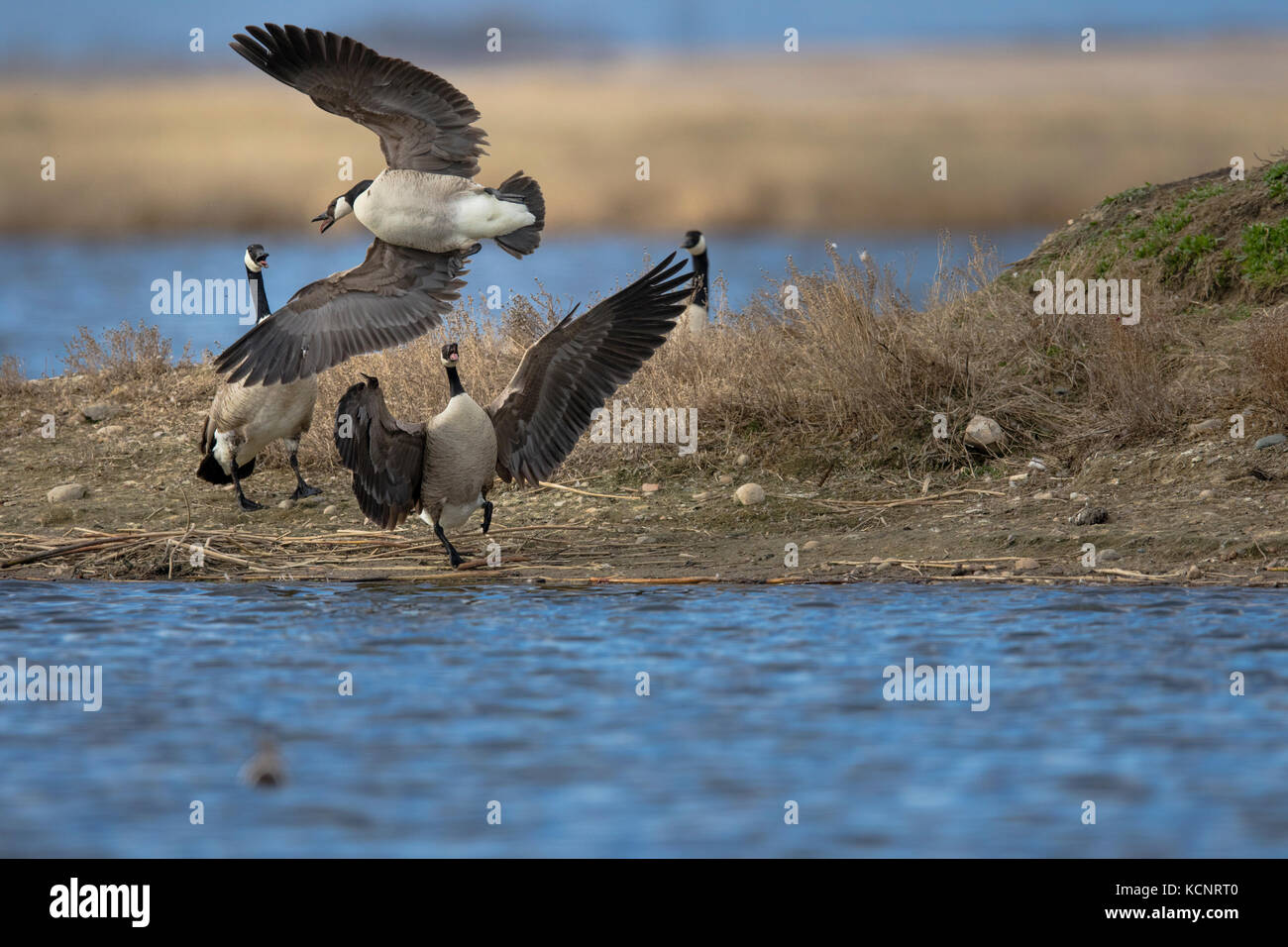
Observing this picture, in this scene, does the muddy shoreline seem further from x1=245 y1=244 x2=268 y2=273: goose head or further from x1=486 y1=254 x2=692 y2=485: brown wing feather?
x1=245 y1=244 x2=268 y2=273: goose head

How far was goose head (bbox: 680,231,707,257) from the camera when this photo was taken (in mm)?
14250

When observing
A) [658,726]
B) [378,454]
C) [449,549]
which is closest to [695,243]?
[449,549]

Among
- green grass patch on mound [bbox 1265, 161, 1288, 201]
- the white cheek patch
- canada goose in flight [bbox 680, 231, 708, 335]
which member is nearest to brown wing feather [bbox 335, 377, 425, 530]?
→ the white cheek patch

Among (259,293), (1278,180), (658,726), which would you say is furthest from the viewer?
(1278,180)

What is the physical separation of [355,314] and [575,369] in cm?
136

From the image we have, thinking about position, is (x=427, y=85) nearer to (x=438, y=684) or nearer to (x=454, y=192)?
(x=454, y=192)

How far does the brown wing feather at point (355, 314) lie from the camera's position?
8844 millimetres

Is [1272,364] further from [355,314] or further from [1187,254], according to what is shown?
[355,314]

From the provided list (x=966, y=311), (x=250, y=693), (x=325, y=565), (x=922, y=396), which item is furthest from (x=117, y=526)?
(x=966, y=311)

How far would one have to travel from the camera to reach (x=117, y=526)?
10.2 m

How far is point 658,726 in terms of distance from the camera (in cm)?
558

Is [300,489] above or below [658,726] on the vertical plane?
above

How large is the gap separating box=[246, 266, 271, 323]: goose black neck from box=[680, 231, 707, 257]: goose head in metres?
4.24
